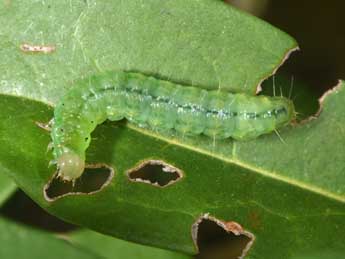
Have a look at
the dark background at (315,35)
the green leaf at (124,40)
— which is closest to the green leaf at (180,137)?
the green leaf at (124,40)

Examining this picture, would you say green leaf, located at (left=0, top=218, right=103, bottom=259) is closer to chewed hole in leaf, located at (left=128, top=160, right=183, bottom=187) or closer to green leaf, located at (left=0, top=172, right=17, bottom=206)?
chewed hole in leaf, located at (left=128, top=160, right=183, bottom=187)

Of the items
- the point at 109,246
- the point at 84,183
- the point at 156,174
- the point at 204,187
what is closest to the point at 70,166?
the point at 84,183

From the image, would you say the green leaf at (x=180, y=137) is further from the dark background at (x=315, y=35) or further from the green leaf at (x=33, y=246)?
the dark background at (x=315, y=35)

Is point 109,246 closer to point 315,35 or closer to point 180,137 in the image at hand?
point 180,137

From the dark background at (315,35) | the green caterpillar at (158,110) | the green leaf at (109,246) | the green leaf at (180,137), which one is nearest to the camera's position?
the green leaf at (180,137)

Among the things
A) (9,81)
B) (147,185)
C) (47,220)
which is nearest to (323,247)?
(147,185)

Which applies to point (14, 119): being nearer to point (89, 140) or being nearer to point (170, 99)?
point (89, 140)
